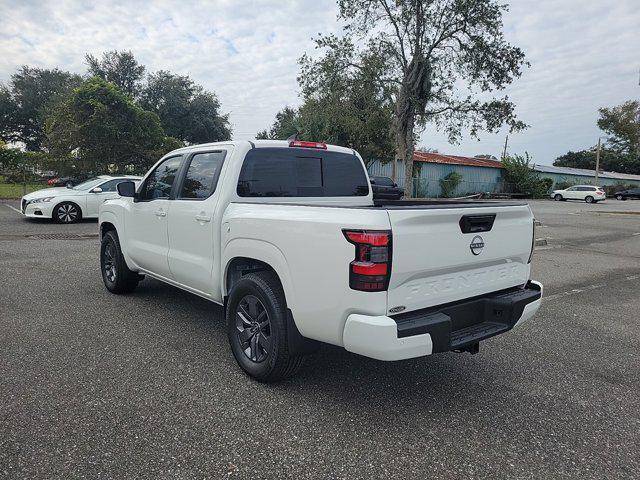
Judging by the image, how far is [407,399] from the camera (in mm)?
3182

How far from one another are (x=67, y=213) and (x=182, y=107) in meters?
36.2

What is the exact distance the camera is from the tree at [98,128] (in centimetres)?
2425

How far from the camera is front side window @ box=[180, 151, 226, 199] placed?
397cm

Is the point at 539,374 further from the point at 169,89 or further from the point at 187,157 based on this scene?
the point at 169,89

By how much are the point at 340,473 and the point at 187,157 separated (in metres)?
3.29

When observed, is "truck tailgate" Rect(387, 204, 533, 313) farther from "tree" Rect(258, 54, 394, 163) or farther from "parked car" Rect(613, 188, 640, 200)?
"parked car" Rect(613, 188, 640, 200)

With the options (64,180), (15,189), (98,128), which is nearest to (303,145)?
(98,128)

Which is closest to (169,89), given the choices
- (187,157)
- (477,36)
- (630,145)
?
(477,36)

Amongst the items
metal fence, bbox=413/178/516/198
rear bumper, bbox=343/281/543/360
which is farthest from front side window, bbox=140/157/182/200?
metal fence, bbox=413/178/516/198

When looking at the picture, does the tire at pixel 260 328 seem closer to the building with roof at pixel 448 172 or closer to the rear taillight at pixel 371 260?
the rear taillight at pixel 371 260

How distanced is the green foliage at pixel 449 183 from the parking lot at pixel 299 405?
32497 mm

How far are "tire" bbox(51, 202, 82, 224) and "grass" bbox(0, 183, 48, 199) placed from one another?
10285 millimetres

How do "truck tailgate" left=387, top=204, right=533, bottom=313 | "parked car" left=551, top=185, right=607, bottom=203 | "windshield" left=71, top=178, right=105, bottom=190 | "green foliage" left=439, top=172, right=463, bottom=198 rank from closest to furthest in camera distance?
"truck tailgate" left=387, top=204, right=533, bottom=313 → "windshield" left=71, top=178, right=105, bottom=190 → "green foliage" left=439, top=172, right=463, bottom=198 → "parked car" left=551, top=185, right=607, bottom=203

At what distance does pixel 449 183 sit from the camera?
36.6 meters
